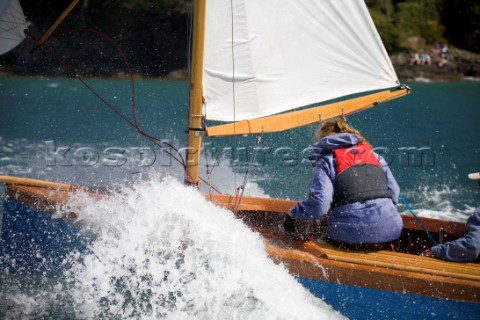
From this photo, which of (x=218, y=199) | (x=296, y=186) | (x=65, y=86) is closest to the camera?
(x=218, y=199)

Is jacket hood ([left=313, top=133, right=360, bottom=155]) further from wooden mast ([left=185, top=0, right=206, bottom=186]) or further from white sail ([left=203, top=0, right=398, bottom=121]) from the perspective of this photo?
wooden mast ([left=185, top=0, right=206, bottom=186])

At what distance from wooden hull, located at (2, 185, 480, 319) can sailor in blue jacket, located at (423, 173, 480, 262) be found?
0.22 ft

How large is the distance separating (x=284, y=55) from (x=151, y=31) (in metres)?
25.7

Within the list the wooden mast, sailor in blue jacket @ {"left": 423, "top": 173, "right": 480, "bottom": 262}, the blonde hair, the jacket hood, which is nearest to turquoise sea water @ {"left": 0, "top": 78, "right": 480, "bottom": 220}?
the wooden mast

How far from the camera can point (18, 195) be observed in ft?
14.6

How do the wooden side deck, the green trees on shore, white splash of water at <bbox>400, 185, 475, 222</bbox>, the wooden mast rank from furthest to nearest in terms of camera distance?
the green trees on shore
white splash of water at <bbox>400, 185, 475, 222</bbox>
the wooden mast
the wooden side deck

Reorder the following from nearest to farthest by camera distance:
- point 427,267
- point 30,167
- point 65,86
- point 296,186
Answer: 1. point 427,267
2. point 296,186
3. point 30,167
4. point 65,86

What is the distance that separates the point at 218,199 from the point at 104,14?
89.3 ft

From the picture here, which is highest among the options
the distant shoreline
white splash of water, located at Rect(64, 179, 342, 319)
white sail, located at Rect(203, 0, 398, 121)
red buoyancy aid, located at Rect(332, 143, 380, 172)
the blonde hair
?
the distant shoreline

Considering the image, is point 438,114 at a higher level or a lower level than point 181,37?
lower

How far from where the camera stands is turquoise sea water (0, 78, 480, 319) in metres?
4.12

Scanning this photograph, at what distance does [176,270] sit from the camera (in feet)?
13.6

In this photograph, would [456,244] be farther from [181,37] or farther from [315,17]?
[181,37]

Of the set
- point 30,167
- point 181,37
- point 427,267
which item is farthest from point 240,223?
point 181,37
